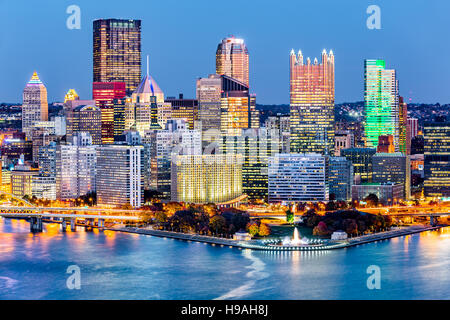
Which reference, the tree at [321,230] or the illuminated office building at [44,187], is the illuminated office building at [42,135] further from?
the tree at [321,230]

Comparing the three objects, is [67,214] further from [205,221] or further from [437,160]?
[437,160]

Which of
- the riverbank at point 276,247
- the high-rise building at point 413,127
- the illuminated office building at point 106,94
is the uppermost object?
the illuminated office building at point 106,94

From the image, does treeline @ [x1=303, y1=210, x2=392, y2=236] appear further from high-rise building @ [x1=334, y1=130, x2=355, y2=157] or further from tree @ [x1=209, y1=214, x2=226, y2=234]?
high-rise building @ [x1=334, y1=130, x2=355, y2=157]

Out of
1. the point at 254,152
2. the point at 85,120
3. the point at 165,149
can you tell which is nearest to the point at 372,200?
the point at 254,152

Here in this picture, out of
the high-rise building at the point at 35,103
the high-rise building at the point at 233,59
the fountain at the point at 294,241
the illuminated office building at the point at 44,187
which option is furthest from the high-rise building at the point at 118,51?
the fountain at the point at 294,241

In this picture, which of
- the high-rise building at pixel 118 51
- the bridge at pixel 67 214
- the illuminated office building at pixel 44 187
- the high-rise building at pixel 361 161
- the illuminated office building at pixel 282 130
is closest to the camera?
the bridge at pixel 67 214

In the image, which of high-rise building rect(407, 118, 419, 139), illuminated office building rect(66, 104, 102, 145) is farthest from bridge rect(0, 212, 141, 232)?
high-rise building rect(407, 118, 419, 139)
